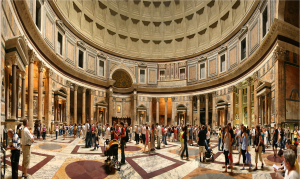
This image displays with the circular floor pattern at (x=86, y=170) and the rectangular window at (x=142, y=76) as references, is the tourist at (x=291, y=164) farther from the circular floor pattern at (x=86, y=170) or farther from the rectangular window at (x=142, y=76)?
the rectangular window at (x=142, y=76)

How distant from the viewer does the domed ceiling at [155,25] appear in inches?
1094

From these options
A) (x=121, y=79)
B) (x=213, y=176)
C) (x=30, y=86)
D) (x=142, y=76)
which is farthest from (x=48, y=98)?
(x=142, y=76)

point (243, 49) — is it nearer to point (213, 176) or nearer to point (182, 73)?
point (182, 73)

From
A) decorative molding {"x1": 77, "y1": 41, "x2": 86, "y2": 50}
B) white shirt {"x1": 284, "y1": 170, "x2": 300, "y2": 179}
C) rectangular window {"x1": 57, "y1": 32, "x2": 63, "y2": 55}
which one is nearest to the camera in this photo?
white shirt {"x1": 284, "y1": 170, "x2": 300, "y2": 179}

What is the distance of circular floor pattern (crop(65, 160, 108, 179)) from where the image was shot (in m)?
6.54

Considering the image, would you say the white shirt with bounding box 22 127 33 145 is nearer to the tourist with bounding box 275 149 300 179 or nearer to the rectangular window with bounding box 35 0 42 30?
the tourist with bounding box 275 149 300 179

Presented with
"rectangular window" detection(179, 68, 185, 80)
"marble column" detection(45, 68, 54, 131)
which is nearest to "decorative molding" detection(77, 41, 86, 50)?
"marble column" detection(45, 68, 54, 131)

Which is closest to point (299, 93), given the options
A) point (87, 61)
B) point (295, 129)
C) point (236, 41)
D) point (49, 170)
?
point (295, 129)

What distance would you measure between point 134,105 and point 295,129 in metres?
23.7

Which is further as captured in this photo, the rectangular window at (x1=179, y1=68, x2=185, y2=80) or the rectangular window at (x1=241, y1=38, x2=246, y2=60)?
the rectangular window at (x1=179, y1=68, x2=185, y2=80)

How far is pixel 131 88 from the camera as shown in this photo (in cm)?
3397

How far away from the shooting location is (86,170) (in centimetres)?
709

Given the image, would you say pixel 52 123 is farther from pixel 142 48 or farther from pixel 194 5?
pixel 194 5

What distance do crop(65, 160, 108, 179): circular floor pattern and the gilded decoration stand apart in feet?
87.2
